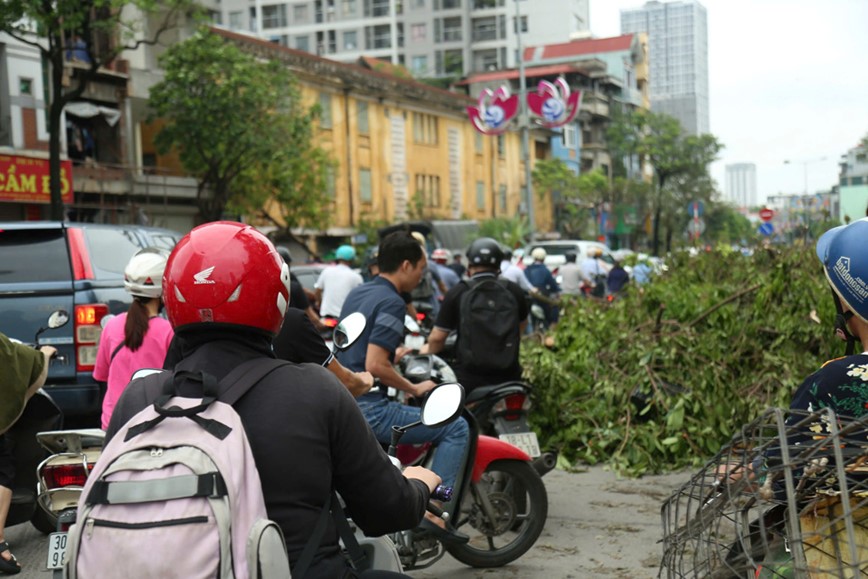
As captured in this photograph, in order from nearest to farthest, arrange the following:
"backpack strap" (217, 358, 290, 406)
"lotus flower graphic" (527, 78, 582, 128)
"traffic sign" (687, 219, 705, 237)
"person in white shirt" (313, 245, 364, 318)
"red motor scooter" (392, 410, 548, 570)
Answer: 1. "backpack strap" (217, 358, 290, 406)
2. "red motor scooter" (392, 410, 548, 570)
3. "traffic sign" (687, 219, 705, 237)
4. "person in white shirt" (313, 245, 364, 318)
5. "lotus flower graphic" (527, 78, 582, 128)

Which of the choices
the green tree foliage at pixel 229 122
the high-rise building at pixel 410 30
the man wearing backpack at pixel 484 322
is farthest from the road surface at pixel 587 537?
the high-rise building at pixel 410 30

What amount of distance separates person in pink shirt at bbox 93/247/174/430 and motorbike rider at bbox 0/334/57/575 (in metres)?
0.35

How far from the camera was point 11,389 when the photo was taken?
5.31m

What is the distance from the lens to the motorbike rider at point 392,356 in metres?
5.23

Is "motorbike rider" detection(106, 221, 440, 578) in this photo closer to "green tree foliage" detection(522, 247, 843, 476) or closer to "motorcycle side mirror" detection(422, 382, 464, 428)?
"motorcycle side mirror" detection(422, 382, 464, 428)

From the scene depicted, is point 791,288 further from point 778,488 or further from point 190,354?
point 190,354

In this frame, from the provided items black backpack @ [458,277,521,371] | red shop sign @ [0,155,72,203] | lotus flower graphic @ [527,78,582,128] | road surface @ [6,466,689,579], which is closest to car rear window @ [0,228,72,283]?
road surface @ [6,466,689,579]

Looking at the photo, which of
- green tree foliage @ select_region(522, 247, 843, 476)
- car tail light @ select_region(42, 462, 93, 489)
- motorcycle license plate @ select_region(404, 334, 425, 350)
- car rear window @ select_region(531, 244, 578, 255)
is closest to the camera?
car tail light @ select_region(42, 462, 93, 489)

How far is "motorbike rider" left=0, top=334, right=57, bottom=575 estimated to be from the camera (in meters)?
5.29

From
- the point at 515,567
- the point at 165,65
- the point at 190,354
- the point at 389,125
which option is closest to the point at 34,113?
the point at 165,65

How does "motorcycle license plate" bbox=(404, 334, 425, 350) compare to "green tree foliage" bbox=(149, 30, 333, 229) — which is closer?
"motorcycle license plate" bbox=(404, 334, 425, 350)

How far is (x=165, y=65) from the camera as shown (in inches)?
1223

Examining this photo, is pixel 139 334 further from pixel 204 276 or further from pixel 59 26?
pixel 59 26

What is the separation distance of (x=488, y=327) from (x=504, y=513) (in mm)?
1576
